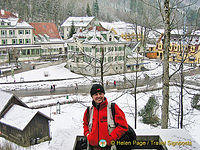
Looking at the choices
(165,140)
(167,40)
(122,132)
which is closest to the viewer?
(122,132)

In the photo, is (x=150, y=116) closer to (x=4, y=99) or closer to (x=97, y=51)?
(x=4, y=99)

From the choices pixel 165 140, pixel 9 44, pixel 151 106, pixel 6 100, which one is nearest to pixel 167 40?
pixel 165 140

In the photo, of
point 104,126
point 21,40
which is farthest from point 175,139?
point 21,40

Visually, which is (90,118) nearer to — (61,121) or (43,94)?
(61,121)

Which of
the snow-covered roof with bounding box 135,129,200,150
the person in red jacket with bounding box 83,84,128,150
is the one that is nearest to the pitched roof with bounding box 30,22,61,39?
the snow-covered roof with bounding box 135,129,200,150

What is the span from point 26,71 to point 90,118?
37.3m

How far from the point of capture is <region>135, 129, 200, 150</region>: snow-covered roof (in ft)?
18.5

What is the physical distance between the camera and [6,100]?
1884 centimetres

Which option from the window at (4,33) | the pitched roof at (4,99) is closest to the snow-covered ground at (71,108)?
the pitched roof at (4,99)

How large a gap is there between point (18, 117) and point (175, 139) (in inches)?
586

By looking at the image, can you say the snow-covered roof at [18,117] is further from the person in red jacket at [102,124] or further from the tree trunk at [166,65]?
the person in red jacket at [102,124]

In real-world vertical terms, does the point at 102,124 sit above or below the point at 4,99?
above

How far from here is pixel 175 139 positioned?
19.5 feet

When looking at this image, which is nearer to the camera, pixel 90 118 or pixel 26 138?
pixel 90 118
